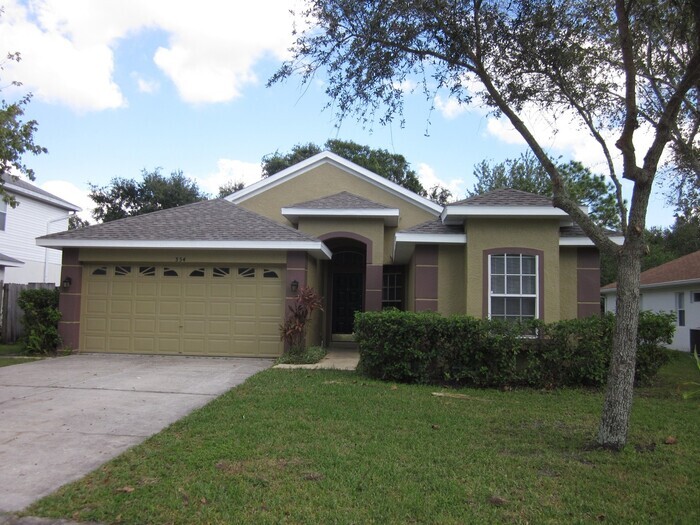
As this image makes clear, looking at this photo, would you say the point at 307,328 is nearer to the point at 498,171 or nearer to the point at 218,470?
the point at 218,470

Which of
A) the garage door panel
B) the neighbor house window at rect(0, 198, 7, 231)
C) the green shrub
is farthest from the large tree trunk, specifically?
the neighbor house window at rect(0, 198, 7, 231)

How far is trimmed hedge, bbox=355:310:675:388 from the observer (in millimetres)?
9062

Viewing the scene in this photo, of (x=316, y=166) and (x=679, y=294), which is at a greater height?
(x=316, y=166)

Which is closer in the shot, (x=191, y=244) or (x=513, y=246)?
(x=513, y=246)

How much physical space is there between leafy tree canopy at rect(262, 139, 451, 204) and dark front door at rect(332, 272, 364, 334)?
2092 cm

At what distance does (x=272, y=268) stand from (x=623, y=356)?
29.3 feet

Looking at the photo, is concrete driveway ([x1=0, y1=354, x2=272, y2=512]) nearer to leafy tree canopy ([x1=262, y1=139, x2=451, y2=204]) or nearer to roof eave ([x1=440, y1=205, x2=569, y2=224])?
roof eave ([x1=440, y1=205, x2=569, y2=224])

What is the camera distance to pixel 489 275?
11.4 metres

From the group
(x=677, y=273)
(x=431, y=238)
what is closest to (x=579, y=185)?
(x=677, y=273)

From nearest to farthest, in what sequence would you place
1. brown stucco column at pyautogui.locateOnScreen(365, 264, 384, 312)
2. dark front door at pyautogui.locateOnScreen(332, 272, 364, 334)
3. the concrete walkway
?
the concrete walkway
brown stucco column at pyautogui.locateOnScreen(365, 264, 384, 312)
dark front door at pyautogui.locateOnScreen(332, 272, 364, 334)

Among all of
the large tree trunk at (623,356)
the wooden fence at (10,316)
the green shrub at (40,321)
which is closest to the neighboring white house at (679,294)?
the large tree trunk at (623,356)

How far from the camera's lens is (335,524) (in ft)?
12.6

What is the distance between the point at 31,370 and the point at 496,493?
32.0ft

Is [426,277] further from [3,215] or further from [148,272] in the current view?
[3,215]
